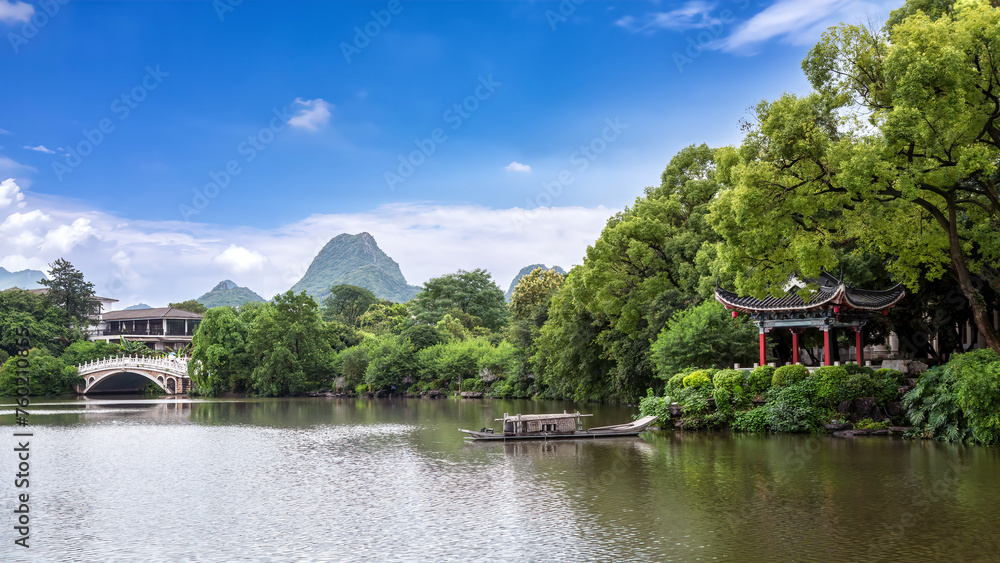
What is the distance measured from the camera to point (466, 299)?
88.1 metres

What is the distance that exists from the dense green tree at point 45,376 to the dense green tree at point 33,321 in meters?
1.60

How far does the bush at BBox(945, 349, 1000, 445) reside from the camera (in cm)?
1847

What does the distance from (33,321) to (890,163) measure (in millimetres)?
69651

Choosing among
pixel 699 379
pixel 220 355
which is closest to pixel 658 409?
pixel 699 379

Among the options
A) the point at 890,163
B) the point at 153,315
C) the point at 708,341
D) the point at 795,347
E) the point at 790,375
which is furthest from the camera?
the point at 153,315

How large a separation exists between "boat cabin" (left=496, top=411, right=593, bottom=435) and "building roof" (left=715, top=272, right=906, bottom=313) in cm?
743

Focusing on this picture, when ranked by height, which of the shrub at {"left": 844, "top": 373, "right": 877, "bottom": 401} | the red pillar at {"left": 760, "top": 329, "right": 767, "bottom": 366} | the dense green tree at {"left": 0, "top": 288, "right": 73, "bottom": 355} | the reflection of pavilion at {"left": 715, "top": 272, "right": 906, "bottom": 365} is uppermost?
the dense green tree at {"left": 0, "top": 288, "right": 73, "bottom": 355}

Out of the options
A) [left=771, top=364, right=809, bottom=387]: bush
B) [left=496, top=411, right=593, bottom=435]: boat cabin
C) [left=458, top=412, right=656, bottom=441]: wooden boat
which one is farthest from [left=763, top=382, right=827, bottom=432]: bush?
[left=496, top=411, right=593, bottom=435]: boat cabin

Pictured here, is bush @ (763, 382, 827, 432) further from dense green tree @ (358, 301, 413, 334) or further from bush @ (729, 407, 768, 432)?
dense green tree @ (358, 301, 413, 334)

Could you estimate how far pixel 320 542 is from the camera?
1088 cm

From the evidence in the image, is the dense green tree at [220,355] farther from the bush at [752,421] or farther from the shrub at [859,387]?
the shrub at [859,387]

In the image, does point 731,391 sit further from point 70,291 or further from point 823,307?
point 70,291

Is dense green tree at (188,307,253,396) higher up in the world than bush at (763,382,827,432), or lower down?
higher up

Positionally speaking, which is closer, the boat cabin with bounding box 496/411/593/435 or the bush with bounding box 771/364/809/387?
the boat cabin with bounding box 496/411/593/435
